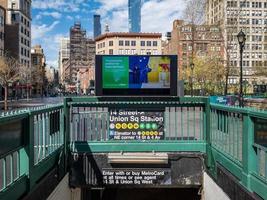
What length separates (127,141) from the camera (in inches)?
381

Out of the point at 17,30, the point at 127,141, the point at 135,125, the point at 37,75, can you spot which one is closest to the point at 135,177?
the point at 127,141

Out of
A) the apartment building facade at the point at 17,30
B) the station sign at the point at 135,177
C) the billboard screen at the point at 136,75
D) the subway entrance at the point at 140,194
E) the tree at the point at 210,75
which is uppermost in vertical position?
the apartment building facade at the point at 17,30

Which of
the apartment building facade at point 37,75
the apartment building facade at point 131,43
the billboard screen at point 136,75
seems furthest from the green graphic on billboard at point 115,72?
the apartment building facade at point 131,43

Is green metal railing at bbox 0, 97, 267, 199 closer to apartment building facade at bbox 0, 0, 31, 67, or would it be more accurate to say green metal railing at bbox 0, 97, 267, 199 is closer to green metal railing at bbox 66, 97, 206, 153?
green metal railing at bbox 66, 97, 206, 153

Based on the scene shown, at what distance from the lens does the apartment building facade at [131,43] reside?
16875 centimetres

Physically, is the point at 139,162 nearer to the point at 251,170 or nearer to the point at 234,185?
the point at 234,185

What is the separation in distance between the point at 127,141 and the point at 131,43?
163462 mm

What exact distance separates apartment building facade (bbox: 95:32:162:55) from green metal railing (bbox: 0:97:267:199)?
158344 mm

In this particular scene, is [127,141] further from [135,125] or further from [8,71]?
[8,71]

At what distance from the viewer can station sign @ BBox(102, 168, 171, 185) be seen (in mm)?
9281

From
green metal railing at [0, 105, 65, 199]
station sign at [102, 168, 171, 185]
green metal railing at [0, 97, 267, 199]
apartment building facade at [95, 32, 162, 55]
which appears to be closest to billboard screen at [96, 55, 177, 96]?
green metal railing at [0, 97, 267, 199]

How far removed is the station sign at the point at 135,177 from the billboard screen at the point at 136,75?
383 centimetres

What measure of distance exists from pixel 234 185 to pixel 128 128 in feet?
11.5

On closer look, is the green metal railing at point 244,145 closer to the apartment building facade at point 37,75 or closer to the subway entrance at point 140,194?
the subway entrance at point 140,194
